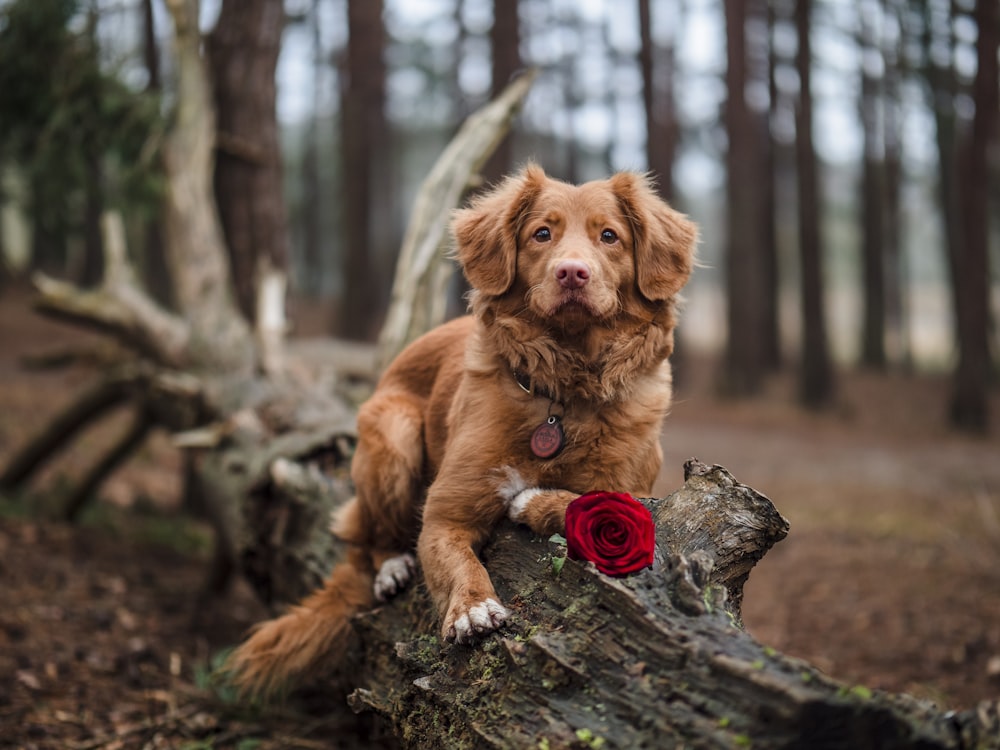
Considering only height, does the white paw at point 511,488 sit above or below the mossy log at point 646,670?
above

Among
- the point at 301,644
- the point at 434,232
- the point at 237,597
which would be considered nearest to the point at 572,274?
the point at 301,644

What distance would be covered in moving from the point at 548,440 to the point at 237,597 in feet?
14.6

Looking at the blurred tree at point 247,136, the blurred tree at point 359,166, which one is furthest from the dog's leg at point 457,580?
the blurred tree at point 359,166

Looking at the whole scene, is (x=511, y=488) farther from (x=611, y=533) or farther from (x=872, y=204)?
(x=872, y=204)

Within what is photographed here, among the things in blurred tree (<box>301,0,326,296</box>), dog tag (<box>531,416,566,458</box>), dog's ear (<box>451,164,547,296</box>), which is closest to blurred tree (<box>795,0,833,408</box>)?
blurred tree (<box>301,0,326,296</box>)

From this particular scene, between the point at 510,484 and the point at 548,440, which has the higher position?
the point at 548,440

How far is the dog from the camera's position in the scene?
10.8 ft

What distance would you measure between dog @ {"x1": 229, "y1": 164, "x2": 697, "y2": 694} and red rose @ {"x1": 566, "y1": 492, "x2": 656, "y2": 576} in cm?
34

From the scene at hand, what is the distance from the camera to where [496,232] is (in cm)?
374

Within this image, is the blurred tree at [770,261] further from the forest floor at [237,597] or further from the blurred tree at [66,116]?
the blurred tree at [66,116]

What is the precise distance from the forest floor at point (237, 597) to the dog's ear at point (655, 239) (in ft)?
7.30

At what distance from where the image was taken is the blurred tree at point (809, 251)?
19.4m

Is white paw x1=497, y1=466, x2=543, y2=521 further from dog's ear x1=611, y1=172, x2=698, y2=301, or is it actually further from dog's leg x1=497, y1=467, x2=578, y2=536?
dog's ear x1=611, y1=172, x2=698, y2=301

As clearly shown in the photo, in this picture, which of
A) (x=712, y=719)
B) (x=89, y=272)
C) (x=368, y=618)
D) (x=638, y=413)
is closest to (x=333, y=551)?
(x=368, y=618)
